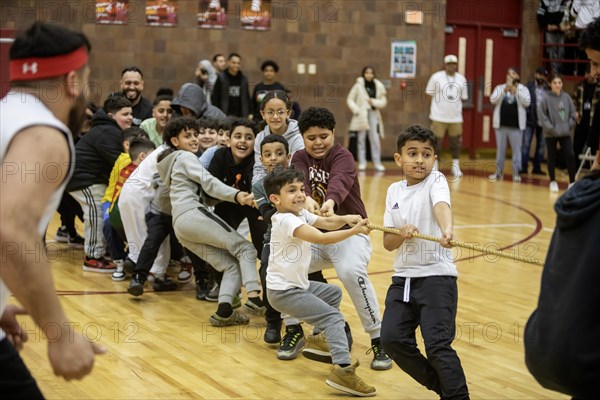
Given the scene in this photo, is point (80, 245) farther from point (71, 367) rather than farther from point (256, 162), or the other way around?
point (71, 367)

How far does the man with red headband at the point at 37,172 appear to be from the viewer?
205cm

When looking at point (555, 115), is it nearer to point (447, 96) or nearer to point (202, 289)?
point (447, 96)

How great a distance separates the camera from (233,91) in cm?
1351

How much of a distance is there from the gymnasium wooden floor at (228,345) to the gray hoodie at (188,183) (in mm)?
803

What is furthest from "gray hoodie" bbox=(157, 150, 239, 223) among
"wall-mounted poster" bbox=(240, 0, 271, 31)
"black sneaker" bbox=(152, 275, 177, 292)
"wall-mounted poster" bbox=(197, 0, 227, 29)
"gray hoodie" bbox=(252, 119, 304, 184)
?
"wall-mounted poster" bbox=(240, 0, 271, 31)

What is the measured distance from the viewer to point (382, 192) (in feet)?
41.1

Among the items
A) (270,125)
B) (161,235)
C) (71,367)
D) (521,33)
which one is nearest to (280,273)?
(270,125)

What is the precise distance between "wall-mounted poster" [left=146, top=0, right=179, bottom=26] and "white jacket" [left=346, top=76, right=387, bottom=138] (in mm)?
3455

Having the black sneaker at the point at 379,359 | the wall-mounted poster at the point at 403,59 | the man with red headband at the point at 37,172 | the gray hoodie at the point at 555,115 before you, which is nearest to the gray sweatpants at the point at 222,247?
the black sneaker at the point at 379,359

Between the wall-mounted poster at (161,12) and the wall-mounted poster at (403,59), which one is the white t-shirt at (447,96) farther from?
the wall-mounted poster at (161,12)

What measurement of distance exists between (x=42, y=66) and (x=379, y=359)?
3309mm

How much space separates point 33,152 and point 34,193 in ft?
0.34

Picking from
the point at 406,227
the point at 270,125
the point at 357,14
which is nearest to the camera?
the point at 406,227

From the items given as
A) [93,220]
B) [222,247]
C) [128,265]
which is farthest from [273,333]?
[93,220]
